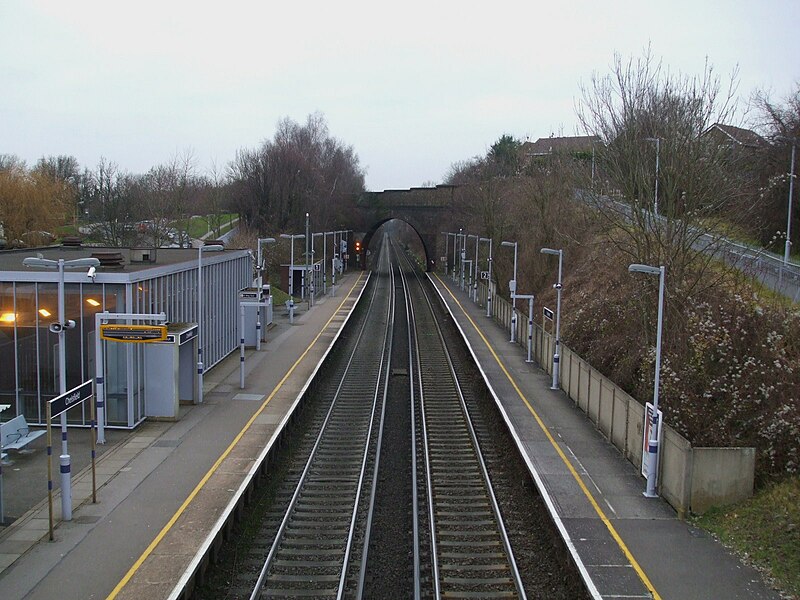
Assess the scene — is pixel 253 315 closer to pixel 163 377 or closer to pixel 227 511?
pixel 163 377

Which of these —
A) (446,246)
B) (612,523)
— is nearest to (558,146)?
(446,246)

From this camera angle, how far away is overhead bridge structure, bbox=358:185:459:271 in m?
81.9

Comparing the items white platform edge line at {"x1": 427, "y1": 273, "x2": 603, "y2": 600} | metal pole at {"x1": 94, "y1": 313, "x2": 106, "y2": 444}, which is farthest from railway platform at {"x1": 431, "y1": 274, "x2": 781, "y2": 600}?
metal pole at {"x1": 94, "y1": 313, "x2": 106, "y2": 444}

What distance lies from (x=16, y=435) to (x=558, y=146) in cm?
4264

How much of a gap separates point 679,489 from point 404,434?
27.2ft

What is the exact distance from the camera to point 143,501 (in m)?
13.4

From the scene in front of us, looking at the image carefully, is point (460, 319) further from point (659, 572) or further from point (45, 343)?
point (659, 572)

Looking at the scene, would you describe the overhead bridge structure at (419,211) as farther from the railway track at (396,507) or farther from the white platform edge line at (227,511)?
the white platform edge line at (227,511)

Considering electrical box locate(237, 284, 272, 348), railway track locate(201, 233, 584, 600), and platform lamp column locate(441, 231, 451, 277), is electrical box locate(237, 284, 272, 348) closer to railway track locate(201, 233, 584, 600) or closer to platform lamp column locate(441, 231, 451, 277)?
railway track locate(201, 233, 584, 600)

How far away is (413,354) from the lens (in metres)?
32.5

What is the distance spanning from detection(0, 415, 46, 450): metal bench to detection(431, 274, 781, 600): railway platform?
10.0 metres

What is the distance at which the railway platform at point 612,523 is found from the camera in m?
10.5

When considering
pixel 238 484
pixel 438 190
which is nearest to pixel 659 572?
pixel 238 484

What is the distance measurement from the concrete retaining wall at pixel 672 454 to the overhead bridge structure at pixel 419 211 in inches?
2367
